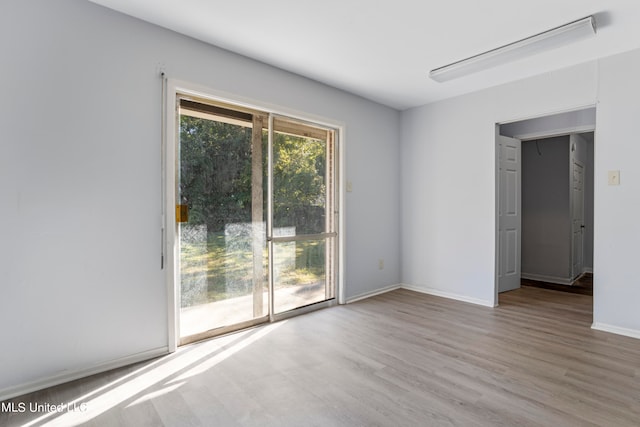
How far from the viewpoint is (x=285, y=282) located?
11.3 feet

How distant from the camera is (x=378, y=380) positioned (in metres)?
2.16

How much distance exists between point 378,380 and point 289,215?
1.85 m

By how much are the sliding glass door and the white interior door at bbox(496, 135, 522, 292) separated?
2350 millimetres

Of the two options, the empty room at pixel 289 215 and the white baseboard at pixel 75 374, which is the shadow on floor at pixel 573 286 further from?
the white baseboard at pixel 75 374

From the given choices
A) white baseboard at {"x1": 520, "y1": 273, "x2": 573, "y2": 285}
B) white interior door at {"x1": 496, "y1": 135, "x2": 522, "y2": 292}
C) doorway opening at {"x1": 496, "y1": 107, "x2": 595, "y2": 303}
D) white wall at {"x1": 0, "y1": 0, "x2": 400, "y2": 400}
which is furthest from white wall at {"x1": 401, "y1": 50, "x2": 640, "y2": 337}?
white wall at {"x1": 0, "y1": 0, "x2": 400, "y2": 400}

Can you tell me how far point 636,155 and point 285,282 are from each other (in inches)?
135

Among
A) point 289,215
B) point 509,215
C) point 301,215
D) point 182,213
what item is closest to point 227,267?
point 182,213

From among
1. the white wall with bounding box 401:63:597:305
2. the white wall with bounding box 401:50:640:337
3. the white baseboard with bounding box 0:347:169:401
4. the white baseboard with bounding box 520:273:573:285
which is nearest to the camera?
the white baseboard with bounding box 0:347:169:401

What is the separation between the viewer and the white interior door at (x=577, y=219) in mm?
4973

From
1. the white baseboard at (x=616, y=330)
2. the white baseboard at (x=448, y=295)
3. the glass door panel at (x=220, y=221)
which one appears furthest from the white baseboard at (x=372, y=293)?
the white baseboard at (x=616, y=330)

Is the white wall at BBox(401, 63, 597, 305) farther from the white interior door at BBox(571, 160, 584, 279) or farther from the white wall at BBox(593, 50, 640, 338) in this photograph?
the white interior door at BBox(571, 160, 584, 279)

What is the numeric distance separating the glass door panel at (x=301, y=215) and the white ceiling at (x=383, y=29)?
29.7 inches

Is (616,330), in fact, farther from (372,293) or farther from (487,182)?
(372,293)

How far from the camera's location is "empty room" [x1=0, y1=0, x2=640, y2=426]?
77.9 inches
